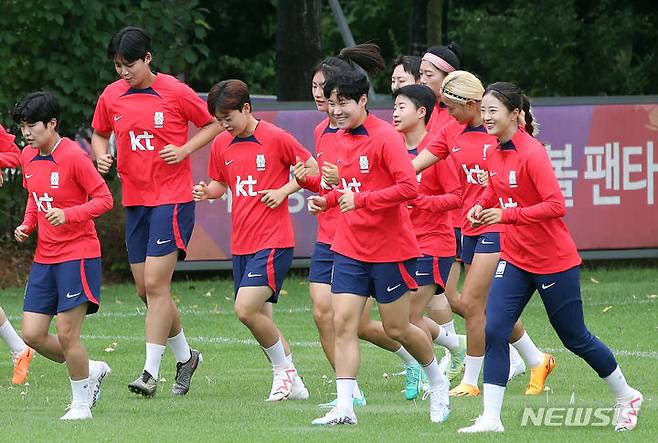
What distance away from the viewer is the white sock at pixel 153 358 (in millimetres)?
10172

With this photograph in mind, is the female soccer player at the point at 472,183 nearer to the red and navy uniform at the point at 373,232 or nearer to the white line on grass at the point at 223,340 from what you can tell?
the red and navy uniform at the point at 373,232

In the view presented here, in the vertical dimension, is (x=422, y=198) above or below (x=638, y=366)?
above

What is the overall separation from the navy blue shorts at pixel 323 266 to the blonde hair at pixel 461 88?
125cm

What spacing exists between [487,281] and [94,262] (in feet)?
8.33

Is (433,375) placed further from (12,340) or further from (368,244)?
(12,340)

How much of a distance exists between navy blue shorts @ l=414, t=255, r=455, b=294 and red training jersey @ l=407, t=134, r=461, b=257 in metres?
0.04

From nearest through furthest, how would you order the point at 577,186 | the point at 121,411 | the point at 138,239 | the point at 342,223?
1. the point at 342,223
2. the point at 121,411
3. the point at 138,239
4. the point at 577,186

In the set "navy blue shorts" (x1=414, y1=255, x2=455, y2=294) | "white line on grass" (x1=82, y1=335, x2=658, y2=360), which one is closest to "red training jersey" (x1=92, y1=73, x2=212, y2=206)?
"navy blue shorts" (x1=414, y1=255, x2=455, y2=294)

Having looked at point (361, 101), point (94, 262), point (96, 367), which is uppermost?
point (361, 101)

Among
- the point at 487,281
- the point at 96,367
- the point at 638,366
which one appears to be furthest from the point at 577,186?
the point at 96,367

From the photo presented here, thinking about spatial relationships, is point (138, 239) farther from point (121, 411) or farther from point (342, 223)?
point (342, 223)

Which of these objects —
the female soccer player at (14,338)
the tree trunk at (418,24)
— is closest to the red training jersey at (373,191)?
the female soccer player at (14,338)

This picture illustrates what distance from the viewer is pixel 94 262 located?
940 centimetres

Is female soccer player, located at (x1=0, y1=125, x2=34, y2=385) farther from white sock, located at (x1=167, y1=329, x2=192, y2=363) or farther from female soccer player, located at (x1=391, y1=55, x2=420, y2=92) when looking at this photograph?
female soccer player, located at (x1=391, y1=55, x2=420, y2=92)
